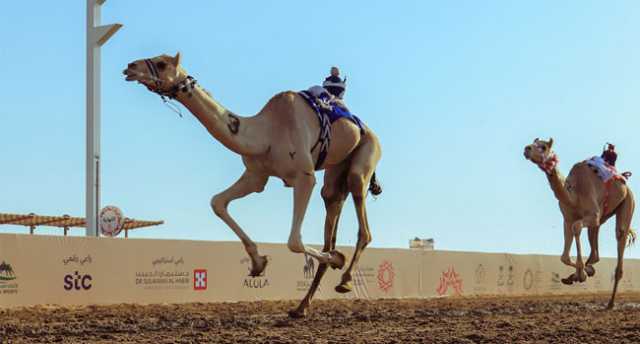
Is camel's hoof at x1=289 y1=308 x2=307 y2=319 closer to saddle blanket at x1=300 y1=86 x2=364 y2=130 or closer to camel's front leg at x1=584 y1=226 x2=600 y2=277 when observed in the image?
saddle blanket at x1=300 y1=86 x2=364 y2=130

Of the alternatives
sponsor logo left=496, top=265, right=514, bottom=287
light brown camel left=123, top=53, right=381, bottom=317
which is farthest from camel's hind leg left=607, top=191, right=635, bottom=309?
sponsor logo left=496, top=265, right=514, bottom=287

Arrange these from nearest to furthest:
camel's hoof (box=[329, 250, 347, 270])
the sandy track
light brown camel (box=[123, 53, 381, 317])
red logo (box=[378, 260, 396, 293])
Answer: the sandy track, light brown camel (box=[123, 53, 381, 317]), camel's hoof (box=[329, 250, 347, 270]), red logo (box=[378, 260, 396, 293])

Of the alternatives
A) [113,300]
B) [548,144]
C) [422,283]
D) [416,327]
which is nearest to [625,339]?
[416,327]

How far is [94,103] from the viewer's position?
1075 inches

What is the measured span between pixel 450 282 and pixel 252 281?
10.0 metres

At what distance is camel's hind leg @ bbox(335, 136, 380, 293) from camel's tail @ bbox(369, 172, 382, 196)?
0.81 meters

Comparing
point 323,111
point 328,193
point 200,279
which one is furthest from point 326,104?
point 200,279

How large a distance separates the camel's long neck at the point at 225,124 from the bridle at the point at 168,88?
5cm

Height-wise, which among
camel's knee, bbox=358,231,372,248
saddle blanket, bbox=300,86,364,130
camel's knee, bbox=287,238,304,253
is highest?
saddle blanket, bbox=300,86,364,130

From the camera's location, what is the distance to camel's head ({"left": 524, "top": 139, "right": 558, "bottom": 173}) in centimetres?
1600

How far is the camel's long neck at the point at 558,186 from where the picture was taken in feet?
53.4

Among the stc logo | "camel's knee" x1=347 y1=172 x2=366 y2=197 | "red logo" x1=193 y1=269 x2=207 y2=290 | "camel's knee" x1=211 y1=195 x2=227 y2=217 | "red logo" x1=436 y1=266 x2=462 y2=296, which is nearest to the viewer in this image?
"camel's knee" x1=211 y1=195 x2=227 y2=217

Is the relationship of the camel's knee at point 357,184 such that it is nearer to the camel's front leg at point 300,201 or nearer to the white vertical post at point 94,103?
the camel's front leg at point 300,201

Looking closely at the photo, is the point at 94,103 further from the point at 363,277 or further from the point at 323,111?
the point at 323,111
